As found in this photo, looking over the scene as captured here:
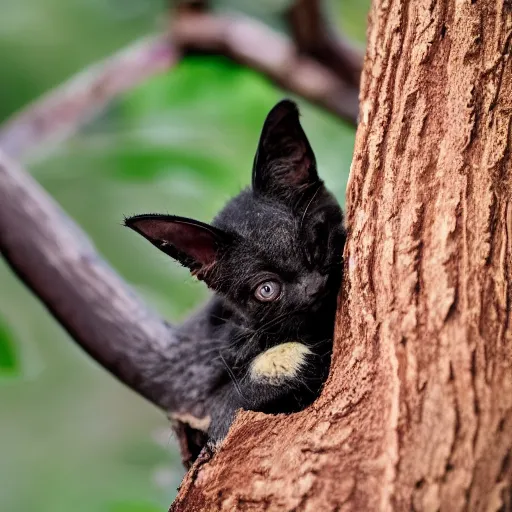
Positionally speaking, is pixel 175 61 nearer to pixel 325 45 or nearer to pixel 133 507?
pixel 325 45

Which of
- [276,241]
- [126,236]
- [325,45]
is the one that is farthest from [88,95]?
[276,241]

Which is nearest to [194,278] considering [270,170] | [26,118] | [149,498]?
[270,170]

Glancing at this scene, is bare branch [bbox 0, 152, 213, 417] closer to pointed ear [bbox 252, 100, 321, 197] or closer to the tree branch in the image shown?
pointed ear [bbox 252, 100, 321, 197]

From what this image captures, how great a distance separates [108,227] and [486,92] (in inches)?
152

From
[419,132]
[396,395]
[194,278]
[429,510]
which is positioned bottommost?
[429,510]

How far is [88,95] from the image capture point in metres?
4.42

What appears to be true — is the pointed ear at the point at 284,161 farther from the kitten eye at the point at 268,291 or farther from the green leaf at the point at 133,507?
the green leaf at the point at 133,507

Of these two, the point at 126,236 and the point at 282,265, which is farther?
the point at 126,236

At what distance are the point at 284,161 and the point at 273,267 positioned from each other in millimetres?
424

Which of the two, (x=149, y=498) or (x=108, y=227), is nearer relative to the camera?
(x=149, y=498)

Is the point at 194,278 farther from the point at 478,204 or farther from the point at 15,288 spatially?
the point at 15,288

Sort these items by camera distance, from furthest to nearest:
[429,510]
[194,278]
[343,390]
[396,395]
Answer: [194,278] → [343,390] → [396,395] → [429,510]

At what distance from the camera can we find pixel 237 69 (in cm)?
470

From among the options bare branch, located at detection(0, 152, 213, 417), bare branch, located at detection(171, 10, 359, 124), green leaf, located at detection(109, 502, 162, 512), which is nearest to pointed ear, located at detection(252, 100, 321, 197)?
bare branch, located at detection(0, 152, 213, 417)
